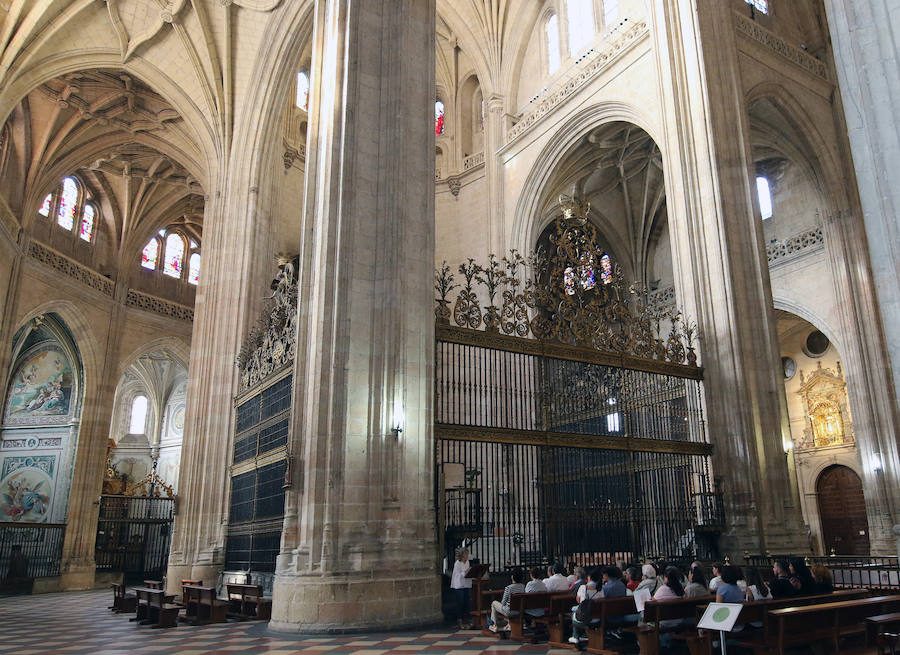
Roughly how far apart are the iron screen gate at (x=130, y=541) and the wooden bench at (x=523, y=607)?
19325 millimetres

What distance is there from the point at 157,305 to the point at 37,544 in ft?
33.4

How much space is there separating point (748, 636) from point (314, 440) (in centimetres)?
533

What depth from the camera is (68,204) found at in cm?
2634

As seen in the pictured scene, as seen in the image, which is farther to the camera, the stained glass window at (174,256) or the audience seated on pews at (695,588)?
the stained glass window at (174,256)

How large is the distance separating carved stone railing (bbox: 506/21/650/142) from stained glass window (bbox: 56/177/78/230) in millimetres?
16741

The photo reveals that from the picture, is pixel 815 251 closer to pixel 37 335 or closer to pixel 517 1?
pixel 517 1

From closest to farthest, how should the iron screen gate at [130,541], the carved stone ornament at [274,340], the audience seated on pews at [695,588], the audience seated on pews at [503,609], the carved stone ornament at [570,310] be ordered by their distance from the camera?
the audience seated on pews at [695,588]
the audience seated on pews at [503,609]
the carved stone ornament at [570,310]
the carved stone ornament at [274,340]
the iron screen gate at [130,541]

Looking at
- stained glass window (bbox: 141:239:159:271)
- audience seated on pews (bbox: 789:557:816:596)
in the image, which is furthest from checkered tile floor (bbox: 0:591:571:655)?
stained glass window (bbox: 141:239:159:271)

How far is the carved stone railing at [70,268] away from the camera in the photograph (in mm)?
23656

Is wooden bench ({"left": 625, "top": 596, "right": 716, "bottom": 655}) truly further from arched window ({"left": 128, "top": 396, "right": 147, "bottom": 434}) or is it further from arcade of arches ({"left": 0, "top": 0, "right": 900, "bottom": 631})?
arched window ({"left": 128, "top": 396, "right": 147, "bottom": 434})

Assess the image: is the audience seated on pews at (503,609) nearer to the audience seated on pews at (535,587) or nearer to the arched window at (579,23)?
the audience seated on pews at (535,587)

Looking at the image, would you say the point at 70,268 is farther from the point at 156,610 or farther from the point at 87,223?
the point at 156,610

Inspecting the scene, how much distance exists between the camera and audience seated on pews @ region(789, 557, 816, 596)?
23.8 feet

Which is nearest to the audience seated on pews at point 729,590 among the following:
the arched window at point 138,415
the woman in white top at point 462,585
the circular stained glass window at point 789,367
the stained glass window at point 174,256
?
the woman in white top at point 462,585
